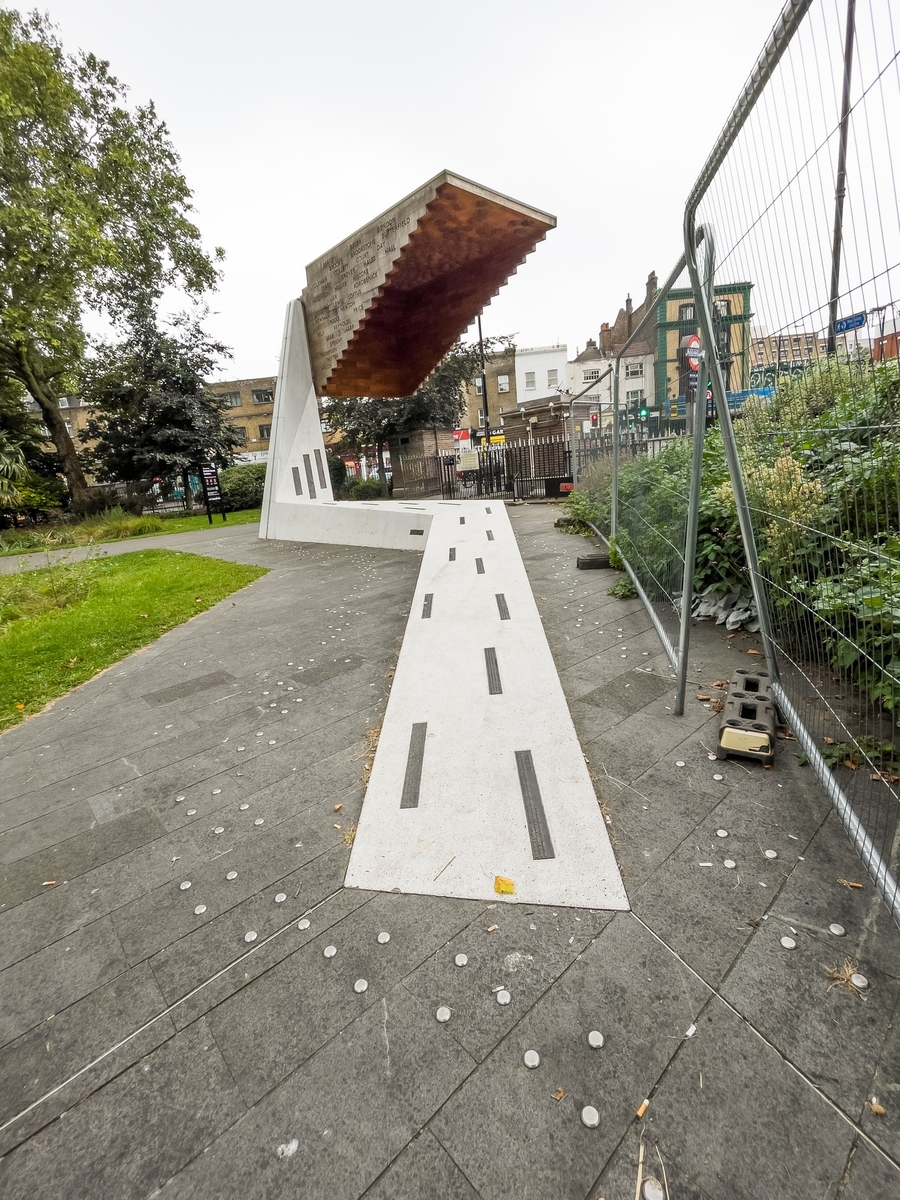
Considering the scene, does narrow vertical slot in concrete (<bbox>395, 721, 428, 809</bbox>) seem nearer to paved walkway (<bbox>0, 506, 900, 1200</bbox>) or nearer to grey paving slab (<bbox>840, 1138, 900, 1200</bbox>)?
paved walkway (<bbox>0, 506, 900, 1200</bbox>)

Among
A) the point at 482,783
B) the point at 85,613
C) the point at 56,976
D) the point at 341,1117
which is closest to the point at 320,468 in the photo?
the point at 85,613

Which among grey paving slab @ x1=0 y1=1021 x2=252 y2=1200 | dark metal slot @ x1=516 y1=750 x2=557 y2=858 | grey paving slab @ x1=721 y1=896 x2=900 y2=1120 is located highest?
dark metal slot @ x1=516 y1=750 x2=557 y2=858

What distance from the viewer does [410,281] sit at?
1100cm

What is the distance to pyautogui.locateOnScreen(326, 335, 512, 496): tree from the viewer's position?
23.5 meters

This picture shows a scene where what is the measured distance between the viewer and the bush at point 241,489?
27.7 metres

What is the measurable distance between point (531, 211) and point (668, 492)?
8.24 meters

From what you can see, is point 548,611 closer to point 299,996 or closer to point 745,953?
point 745,953

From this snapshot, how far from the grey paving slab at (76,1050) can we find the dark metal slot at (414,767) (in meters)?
1.22

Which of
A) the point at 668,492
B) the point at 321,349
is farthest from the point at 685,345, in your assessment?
the point at 321,349

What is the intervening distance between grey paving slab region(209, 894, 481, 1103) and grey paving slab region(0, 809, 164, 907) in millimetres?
1247

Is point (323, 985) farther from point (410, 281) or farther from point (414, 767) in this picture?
point (410, 281)

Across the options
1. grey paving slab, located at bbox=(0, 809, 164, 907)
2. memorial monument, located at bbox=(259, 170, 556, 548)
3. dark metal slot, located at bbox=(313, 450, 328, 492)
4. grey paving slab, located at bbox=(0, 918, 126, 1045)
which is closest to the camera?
grey paving slab, located at bbox=(0, 918, 126, 1045)

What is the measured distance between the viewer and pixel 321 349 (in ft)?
41.1

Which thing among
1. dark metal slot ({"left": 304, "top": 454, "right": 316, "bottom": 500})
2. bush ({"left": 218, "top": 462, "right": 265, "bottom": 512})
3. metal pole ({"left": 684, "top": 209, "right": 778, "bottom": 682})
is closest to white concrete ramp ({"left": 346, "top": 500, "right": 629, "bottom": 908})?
metal pole ({"left": 684, "top": 209, "right": 778, "bottom": 682})
